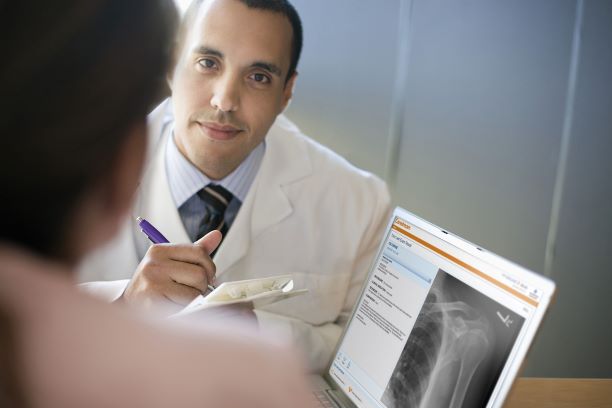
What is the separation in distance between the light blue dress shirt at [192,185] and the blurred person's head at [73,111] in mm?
1465

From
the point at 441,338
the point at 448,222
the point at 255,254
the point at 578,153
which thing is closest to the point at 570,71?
the point at 578,153

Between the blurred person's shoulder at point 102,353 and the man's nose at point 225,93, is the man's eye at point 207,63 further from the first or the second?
the blurred person's shoulder at point 102,353

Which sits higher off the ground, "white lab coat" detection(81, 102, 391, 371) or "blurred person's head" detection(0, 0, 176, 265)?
"blurred person's head" detection(0, 0, 176, 265)

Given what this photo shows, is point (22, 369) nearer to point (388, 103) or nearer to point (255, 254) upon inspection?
point (255, 254)

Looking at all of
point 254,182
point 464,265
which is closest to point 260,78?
point 254,182

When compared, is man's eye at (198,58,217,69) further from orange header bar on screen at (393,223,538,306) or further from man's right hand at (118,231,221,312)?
orange header bar on screen at (393,223,538,306)

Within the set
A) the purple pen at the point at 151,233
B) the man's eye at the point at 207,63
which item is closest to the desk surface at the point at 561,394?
the purple pen at the point at 151,233

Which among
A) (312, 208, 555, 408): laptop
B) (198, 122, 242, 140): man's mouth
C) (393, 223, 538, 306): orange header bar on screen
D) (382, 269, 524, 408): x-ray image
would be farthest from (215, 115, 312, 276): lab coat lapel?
(382, 269, 524, 408): x-ray image

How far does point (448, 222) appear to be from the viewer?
8.48 feet

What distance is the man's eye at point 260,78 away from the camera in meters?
1.95

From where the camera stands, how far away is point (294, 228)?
2.05 metres

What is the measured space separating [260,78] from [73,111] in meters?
1.56

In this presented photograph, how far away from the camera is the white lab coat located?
1.89 metres

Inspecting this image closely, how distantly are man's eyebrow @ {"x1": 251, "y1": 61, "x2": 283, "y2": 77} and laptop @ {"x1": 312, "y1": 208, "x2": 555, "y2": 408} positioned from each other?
81 centimetres
